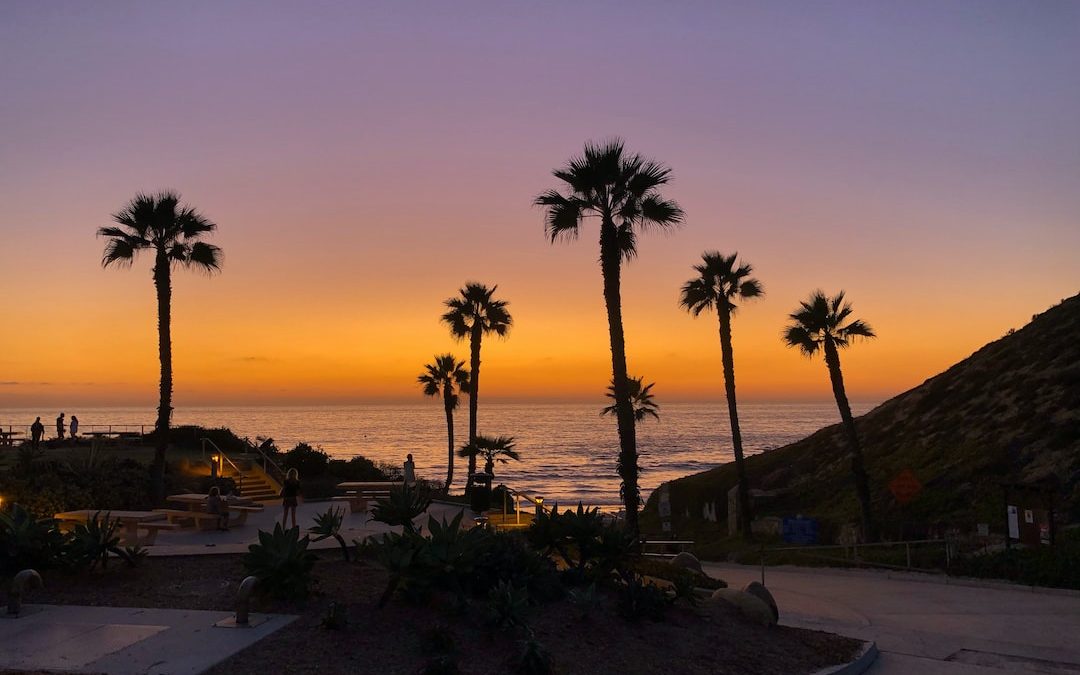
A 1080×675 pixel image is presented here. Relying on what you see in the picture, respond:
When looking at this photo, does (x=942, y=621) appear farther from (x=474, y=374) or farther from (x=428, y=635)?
(x=474, y=374)

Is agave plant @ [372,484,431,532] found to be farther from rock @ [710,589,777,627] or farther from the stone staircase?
the stone staircase

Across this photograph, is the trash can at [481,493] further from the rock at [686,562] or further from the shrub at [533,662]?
the shrub at [533,662]

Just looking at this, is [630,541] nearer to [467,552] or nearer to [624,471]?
[467,552]

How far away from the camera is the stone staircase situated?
2856 cm

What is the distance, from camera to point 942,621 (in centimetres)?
1417

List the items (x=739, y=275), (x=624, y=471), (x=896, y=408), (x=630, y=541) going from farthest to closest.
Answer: (x=896, y=408)
(x=739, y=275)
(x=624, y=471)
(x=630, y=541)

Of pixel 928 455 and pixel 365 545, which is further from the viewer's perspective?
pixel 928 455

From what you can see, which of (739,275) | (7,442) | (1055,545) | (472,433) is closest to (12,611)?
(1055,545)

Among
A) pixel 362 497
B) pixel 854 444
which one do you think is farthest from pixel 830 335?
pixel 362 497

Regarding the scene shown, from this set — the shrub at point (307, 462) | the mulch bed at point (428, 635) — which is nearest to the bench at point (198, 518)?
the mulch bed at point (428, 635)

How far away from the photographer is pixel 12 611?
31.8 ft

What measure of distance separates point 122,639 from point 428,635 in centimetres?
329

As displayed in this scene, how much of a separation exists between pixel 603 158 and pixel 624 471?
9324mm

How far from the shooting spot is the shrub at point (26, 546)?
35.7ft
